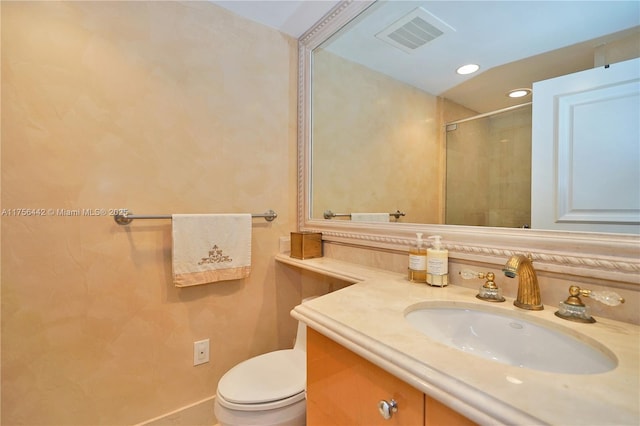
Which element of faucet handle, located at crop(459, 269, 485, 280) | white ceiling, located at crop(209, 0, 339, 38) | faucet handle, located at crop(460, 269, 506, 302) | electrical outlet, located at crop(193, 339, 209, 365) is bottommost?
electrical outlet, located at crop(193, 339, 209, 365)

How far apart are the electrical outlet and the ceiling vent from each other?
1753mm

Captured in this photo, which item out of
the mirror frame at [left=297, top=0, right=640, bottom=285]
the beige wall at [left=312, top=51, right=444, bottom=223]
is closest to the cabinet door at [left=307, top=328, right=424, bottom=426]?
the mirror frame at [left=297, top=0, right=640, bottom=285]

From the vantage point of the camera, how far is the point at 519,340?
690 millimetres

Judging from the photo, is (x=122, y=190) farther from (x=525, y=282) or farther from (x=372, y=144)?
(x=525, y=282)

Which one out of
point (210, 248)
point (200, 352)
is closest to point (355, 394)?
point (210, 248)

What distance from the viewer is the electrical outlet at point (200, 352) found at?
54.7 inches

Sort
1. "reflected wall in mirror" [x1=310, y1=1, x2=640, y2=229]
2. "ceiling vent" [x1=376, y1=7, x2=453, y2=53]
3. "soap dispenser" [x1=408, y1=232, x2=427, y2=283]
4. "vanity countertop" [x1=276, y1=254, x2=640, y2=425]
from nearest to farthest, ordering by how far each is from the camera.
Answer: "vanity countertop" [x1=276, y1=254, x2=640, y2=425] < "reflected wall in mirror" [x1=310, y1=1, x2=640, y2=229] < "soap dispenser" [x1=408, y1=232, x2=427, y2=283] < "ceiling vent" [x1=376, y1=7, x2=453, y2=53]

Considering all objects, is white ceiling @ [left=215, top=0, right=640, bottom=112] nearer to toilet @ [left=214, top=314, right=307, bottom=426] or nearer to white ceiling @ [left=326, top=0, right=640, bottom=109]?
white ceiling @ [left=326, top=0, right=640, bottom=109]

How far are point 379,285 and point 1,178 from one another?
1.42 m

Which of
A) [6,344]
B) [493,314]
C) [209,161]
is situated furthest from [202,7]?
[493,314]

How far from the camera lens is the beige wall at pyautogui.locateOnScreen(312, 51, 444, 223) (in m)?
1.20

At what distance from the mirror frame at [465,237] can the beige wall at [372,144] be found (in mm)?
62

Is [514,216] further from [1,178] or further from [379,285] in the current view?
[1,178]

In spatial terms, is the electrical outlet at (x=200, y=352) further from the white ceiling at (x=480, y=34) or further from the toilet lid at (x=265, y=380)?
the white ceiling at (x=480, y=34)
